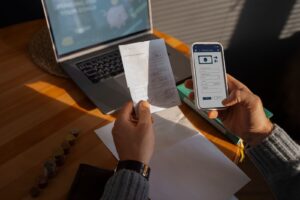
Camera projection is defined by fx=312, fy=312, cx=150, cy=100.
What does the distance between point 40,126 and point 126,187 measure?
275mm

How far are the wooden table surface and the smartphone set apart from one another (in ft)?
0.31

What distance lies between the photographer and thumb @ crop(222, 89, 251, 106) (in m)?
0.65

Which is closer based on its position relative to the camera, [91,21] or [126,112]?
[126,112]

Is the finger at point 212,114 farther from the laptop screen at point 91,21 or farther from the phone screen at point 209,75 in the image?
the laptop screen at point 91,21

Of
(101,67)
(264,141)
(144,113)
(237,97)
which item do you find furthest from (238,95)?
(101,67)

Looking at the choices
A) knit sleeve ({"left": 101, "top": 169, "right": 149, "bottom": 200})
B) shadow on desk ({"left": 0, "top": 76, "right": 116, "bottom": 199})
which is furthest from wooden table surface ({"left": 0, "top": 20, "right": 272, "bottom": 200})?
knit sleeve ({"left": 101, "top": 169, "right": 149, "bottom": 200})

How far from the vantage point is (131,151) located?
55 cm

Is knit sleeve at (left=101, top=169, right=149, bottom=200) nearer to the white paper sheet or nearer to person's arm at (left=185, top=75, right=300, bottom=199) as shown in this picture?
the white paper sheet

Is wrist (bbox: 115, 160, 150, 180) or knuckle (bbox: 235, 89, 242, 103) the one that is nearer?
wrist (bbox: 115, 160, 150, 180)

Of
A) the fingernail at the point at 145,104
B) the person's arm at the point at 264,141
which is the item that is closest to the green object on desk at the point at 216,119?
the person's arm at the point at 264,141

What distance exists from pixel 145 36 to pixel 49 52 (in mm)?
275

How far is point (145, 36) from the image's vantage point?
3.01 ft

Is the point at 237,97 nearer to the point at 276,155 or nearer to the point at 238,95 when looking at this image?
the point at 238,95

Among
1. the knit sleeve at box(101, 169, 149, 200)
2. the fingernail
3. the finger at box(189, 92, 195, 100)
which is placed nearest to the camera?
the knit sleeve at box(101, 169, 149, 200)
